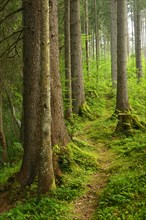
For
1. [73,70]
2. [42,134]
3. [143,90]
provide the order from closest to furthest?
[42,134] → [73,70] → [143,90]

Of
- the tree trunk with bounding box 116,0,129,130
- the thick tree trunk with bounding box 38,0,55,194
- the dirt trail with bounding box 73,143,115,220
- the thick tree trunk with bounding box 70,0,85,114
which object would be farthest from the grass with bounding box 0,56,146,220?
the thick tree trunk with bounding box 70,0,85,114

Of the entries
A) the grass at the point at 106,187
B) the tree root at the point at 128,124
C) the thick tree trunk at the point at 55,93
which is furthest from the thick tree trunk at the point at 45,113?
the tree root at the point at 128,124

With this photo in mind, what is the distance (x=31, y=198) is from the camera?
570cm

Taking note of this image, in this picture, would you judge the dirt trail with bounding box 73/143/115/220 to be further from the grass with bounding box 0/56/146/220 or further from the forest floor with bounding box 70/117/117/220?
the grass with bounding box 0/56/146/220

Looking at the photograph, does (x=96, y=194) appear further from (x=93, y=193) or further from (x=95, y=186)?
(x=95, y=186)

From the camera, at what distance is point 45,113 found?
546 cm

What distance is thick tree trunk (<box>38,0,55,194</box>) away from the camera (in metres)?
5.28

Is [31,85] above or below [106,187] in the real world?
above

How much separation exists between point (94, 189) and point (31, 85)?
2578 mm

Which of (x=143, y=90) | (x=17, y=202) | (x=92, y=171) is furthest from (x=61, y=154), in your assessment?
(x=143, y=90)

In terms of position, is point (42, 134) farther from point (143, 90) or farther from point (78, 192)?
point (143, 90)

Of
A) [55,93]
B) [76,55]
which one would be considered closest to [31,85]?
[55,93]

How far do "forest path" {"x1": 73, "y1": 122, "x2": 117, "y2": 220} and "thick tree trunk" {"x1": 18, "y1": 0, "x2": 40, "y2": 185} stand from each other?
4.10ft

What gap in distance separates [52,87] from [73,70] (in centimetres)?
634
